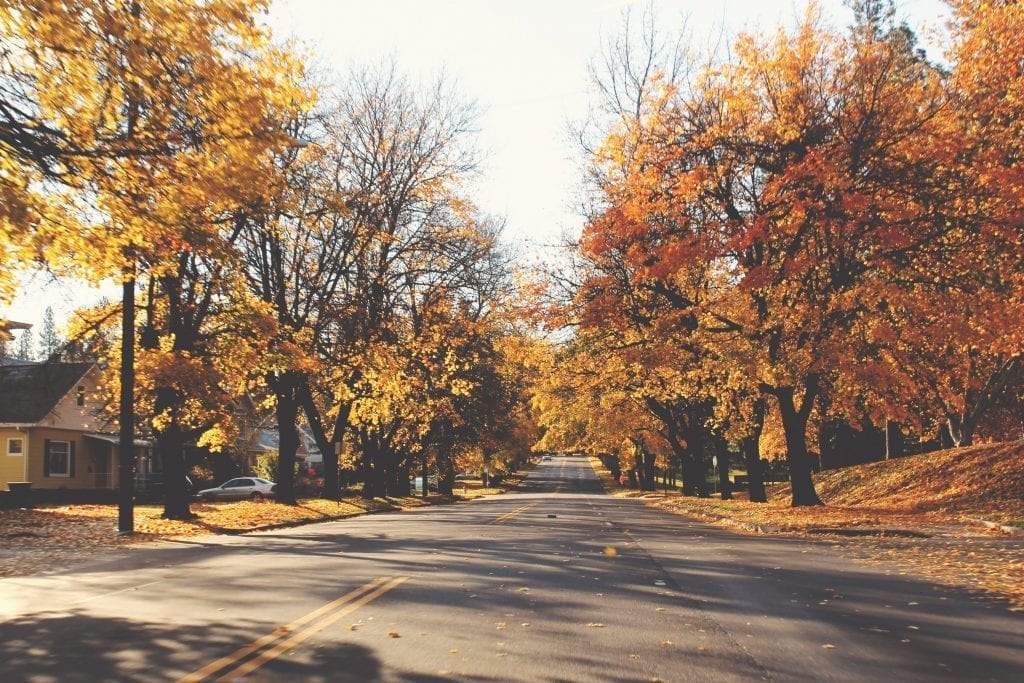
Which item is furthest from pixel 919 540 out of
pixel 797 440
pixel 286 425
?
pixel 286 425

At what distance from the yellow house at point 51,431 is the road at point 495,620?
29.3 metres

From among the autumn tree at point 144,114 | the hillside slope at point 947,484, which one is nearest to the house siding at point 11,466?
the autumn tree at point 144,114

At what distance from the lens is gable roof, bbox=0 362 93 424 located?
132ft

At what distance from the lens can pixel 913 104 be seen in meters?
22.7

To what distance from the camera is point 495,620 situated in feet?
28.1

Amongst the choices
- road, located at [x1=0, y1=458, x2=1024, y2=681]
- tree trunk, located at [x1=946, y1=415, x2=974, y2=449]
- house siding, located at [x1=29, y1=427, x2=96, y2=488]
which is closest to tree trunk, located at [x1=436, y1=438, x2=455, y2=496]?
house siding, located at [x1=29, y1=427, x2=96, y2=488]

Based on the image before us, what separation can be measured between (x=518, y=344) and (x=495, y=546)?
59.2 ft

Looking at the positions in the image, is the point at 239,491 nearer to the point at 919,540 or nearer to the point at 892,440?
the point at 892,440

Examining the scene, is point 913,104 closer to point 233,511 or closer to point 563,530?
point 563,530

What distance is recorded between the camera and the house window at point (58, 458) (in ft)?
136

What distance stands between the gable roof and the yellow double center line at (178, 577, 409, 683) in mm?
34067

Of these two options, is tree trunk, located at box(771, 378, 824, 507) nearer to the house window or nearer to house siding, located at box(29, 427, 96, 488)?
house siding, located at box(29, 427, 96, 488)

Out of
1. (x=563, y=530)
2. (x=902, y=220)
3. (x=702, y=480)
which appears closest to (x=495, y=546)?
(x=563, y=530)

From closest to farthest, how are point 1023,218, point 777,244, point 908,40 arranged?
point 1023,218
point 777,244
point 908,40
